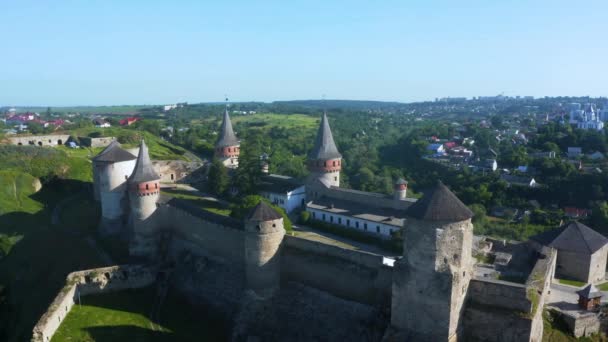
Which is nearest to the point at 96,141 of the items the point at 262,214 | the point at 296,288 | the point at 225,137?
the point at 225,137

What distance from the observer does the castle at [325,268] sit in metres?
20.2

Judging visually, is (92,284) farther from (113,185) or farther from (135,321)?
(113,185)

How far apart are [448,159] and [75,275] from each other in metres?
76.2

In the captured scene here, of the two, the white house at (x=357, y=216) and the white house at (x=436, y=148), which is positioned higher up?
the white house at (x=357, y=216)

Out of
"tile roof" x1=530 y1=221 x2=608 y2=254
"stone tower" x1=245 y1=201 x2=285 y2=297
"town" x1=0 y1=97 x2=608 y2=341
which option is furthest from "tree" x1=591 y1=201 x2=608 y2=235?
"stone tower" x1=245 y1=201 x2=285 y2=297

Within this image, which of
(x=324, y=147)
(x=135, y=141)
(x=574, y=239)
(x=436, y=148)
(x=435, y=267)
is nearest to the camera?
(x=435, y=267)

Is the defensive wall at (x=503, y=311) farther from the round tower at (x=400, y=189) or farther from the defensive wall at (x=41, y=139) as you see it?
the defensive wall at (x=41, y=139)

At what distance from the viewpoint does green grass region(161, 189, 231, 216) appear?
40.1 m

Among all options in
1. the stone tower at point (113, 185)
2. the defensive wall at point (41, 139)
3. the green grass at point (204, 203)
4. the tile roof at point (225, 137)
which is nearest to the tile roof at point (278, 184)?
the green grass at point (204, 203)

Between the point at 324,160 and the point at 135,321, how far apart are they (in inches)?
783

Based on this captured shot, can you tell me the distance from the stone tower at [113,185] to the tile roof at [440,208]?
84.9ft

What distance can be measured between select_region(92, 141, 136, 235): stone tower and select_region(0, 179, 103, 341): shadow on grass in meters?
2.62

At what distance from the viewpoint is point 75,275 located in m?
31.3

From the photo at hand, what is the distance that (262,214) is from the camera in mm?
26484
